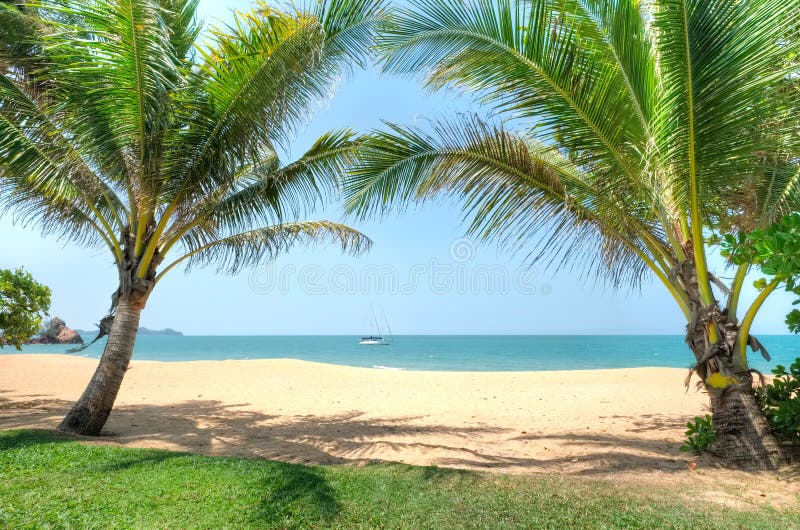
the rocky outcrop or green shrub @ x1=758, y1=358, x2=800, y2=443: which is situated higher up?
the rocky outcrop

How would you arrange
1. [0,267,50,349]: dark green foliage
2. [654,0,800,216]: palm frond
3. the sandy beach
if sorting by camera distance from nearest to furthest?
[654,0,800,216]: palm frond < the sandy beach < [0,267,50,349]: dark green foliage

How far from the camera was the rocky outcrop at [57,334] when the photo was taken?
56125 mm

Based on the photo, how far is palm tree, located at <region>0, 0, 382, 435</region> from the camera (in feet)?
16.5

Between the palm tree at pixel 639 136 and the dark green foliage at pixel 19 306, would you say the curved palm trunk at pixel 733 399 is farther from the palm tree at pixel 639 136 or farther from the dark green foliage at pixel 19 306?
the dark green foliage at pixel 19 306

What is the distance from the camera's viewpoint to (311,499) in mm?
3342

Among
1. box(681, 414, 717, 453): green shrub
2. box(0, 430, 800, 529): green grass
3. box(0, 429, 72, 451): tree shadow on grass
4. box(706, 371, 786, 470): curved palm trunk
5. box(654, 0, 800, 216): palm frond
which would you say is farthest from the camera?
box(681, 414, 717, 453): green shrub

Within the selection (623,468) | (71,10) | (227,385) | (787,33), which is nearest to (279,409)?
(227,385)

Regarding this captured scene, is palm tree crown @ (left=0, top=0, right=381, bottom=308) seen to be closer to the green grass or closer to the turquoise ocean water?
the green grass

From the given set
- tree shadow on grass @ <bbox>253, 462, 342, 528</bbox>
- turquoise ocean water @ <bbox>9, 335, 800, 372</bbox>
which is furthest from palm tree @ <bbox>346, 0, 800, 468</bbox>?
turquoise ocean water @ <bbox>9, 335, 800, 372</bbox>

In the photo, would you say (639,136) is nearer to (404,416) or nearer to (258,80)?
(258,80)

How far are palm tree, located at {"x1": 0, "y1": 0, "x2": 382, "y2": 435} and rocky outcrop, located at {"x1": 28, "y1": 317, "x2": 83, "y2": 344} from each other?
205 feet

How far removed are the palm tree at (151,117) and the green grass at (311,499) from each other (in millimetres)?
2620

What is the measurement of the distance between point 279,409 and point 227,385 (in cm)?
441

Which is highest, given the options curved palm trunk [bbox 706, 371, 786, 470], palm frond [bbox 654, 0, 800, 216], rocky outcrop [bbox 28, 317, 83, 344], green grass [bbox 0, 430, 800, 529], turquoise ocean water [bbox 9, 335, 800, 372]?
palm frond [bbox 654, 0, 800, 216]
